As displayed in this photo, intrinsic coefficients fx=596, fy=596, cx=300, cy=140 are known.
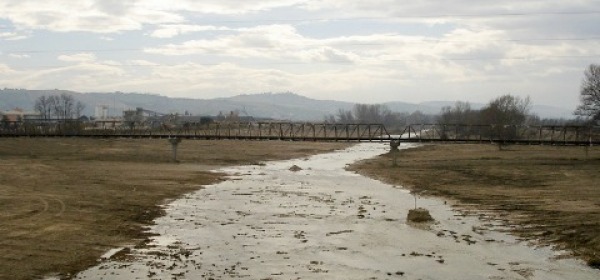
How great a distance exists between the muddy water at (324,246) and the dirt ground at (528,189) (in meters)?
1.91

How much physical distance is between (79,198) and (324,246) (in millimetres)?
19275

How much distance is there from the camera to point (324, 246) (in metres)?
25.4

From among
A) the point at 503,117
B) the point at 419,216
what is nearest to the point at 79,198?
the point at 419,216

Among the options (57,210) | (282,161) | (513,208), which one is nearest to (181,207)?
(57,210)

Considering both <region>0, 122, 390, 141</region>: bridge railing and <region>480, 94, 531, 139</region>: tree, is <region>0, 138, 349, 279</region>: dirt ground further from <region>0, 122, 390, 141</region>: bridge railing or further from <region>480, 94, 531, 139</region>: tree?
<region>480, 94, 531, 139</region>: tree

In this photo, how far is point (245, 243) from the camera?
25719 millimetres

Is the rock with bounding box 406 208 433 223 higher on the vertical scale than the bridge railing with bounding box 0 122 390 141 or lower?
lower

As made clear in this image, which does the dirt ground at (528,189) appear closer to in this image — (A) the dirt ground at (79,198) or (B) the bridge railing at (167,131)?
(B) the bridge railing at (167,131)

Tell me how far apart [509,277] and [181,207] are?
2219cm

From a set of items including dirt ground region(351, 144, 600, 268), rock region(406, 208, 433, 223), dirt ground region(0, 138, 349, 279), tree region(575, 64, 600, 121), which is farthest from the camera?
tree region(575, 64, 600, 121)

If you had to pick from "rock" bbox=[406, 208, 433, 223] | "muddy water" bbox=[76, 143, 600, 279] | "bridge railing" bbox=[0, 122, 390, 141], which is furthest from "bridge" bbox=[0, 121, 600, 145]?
"rock" bbox=[406, 208, 433, 223]

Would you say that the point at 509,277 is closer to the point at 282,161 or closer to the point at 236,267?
the point at 236,267

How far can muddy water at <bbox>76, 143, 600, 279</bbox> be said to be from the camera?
2084cm

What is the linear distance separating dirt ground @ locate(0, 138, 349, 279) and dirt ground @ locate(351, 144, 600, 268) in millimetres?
18389
